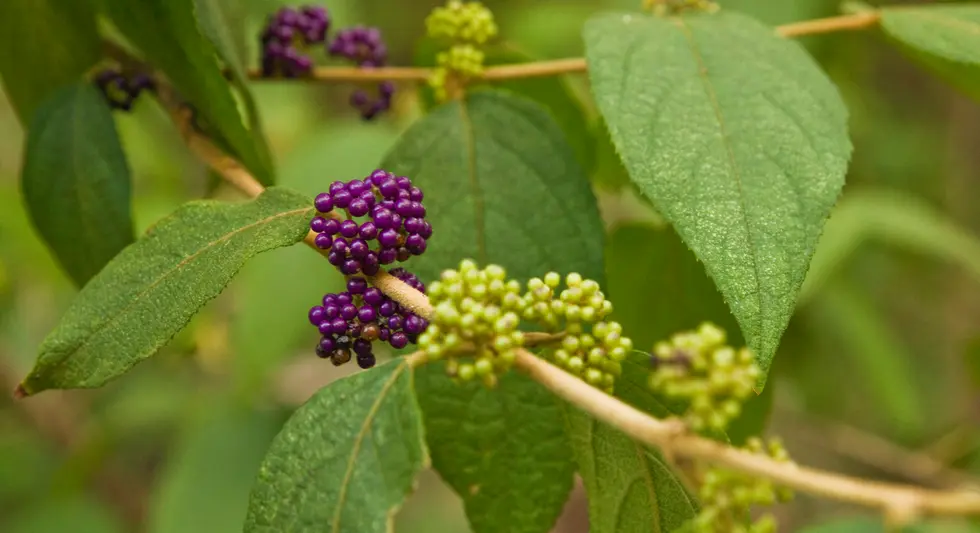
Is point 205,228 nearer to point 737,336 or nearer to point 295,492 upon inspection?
point 295,492

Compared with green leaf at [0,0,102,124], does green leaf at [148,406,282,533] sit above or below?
below

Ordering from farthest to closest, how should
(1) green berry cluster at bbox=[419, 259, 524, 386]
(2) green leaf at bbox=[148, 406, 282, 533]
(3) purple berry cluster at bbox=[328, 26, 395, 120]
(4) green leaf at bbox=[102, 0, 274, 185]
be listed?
(2) green leaf at bbox=[148, 406, 282, 533] → (3) purple berry cluster at bbox=[328, 26, 395, 120] → (4) green leaf at bbox=[102, 0, 274, 185] → (1) green berry cluster at bbox=[419, 259, 524, 386]

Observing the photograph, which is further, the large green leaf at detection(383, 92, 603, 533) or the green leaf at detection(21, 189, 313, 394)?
the large green leaf at detection(383, 92, 603, 533)

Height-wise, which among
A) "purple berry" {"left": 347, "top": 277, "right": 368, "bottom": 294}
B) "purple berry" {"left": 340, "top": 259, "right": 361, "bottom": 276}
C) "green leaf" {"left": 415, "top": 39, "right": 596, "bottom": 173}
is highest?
"purple berry" {"left": 340, "top": 259, "right": 361, "bottom": 276}

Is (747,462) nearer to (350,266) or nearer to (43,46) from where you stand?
(350,266)

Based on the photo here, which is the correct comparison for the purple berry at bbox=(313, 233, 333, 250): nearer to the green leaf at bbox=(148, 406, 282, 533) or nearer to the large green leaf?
the large green leaf

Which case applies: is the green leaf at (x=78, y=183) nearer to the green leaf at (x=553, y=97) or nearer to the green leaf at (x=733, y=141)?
the green leaf at (x=553, y=97)

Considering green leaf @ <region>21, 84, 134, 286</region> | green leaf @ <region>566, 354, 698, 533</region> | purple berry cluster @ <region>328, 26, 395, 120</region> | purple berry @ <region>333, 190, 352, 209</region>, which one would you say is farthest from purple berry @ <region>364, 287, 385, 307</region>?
purple berry cluster @ <region>328, 26, 395, 120</region>

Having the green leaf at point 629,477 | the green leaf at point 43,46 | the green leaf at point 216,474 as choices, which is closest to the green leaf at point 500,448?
the green leaf at point 629,477
